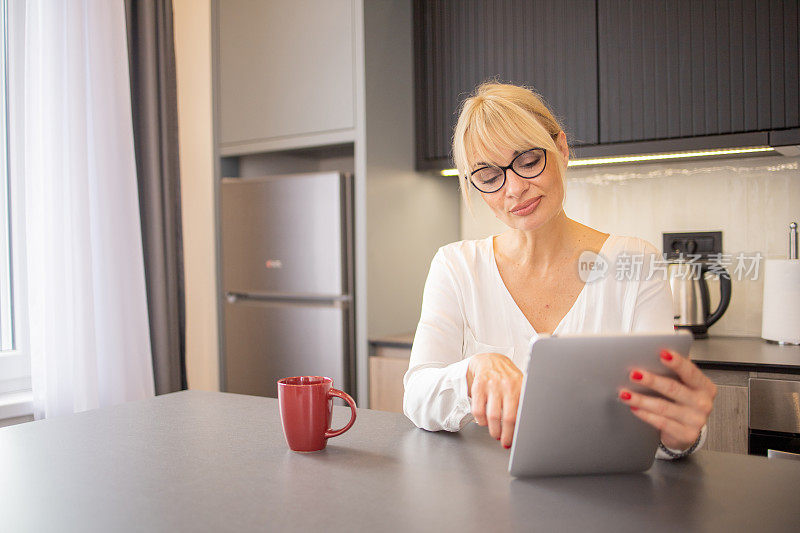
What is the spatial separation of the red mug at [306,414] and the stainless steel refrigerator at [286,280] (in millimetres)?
1573

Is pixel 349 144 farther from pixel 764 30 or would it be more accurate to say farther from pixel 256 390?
pixel 764 30

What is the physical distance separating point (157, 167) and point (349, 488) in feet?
6.68

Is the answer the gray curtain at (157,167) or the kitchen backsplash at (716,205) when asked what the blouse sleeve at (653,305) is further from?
the gray curtain at (157,167)

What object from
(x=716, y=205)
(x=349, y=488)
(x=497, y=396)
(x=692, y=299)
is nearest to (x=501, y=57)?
(x=716, y=205)

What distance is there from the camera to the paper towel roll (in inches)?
84.0

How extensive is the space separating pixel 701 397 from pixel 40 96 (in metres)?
2.17

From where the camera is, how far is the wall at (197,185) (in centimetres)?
286

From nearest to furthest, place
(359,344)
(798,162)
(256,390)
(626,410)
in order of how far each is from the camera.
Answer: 1. (626,410)
2. (798,162)
3. (359,344)
4. (256,390)

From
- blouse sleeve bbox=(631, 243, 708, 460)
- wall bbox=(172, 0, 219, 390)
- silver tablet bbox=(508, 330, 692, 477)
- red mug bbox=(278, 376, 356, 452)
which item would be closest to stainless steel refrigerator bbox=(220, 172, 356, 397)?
wall bbox=(172, 0, 219, 390)

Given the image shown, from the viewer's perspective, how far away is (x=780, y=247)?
2.40m

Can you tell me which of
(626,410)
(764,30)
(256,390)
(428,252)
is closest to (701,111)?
(764,30)

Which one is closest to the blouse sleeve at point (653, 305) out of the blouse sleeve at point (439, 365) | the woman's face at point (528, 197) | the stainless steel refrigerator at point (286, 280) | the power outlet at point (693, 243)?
the woman's face at point (528, 197)

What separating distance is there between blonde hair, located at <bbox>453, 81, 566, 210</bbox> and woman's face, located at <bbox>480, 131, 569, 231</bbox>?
0.07 feet

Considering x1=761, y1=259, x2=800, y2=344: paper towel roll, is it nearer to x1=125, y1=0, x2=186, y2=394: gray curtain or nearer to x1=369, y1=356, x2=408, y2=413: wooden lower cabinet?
x1=369, y1=356, x2=408, y2=413: wooden lower cabinet
